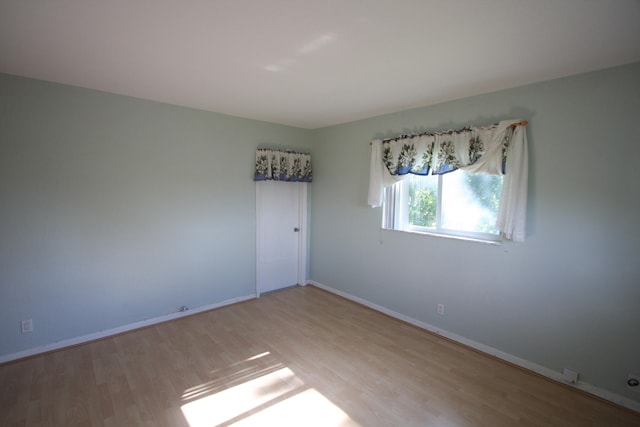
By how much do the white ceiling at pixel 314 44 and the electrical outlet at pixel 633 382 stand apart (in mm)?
2203

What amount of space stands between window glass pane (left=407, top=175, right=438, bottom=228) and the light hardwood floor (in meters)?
1.22

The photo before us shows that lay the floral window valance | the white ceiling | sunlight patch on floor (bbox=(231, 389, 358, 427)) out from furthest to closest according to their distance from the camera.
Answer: the floral window valance
sunlight patch on floor (bbox=(231, 389, 358, 427))
the white ceiling

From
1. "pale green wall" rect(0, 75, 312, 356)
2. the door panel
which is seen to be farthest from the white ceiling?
the door panel

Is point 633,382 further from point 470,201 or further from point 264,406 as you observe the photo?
point 264,406

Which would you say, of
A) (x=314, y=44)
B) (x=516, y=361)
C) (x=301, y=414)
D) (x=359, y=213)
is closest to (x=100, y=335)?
(x=301, y=414)

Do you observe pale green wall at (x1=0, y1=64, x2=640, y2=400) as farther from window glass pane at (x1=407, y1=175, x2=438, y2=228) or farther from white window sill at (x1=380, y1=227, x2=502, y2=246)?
window glass pane at (x1=407, y1=175, x2=438, y2=228)

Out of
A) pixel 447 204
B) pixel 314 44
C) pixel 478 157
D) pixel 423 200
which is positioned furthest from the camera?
pixel 423 200

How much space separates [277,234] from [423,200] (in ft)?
7.02

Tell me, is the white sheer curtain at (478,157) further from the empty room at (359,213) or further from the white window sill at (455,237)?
the white window sill at (455,237)

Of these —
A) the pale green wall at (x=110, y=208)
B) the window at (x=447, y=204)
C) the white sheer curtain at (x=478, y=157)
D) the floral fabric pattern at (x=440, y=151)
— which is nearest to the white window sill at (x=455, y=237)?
the window at (x=447, y=204)

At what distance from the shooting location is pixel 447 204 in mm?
3051

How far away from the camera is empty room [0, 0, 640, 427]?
1776 mm

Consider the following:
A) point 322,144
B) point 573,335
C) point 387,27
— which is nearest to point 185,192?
point 322,144

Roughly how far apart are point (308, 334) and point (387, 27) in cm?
280
